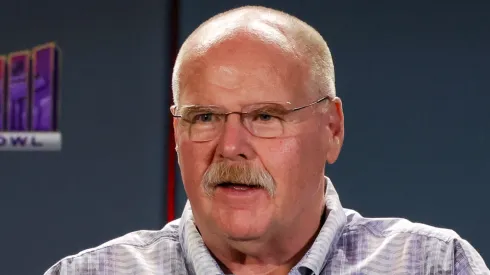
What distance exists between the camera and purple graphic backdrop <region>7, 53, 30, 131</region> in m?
2.24

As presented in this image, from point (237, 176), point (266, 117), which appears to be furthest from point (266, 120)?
point (237, 176)

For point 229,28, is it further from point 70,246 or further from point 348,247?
point 70,246

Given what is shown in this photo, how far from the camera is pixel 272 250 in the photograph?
140cm

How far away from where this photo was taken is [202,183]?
1.31 meters

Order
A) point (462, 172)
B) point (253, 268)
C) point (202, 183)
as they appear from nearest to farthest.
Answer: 1. point (202, 183)
2. point (253, 268)
3. point (462, 172)

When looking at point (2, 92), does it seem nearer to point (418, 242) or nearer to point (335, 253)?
point (335, 253)

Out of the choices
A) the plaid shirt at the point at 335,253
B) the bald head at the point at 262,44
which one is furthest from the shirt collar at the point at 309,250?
the bald head at the point at 262,44

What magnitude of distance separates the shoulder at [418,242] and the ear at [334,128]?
13cm

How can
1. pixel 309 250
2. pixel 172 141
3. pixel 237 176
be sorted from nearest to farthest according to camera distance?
pixel 237 176 < pixel 309 250 < pixel 172 141

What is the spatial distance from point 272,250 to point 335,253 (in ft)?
0.37

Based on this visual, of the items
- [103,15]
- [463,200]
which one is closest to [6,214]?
[103,15]

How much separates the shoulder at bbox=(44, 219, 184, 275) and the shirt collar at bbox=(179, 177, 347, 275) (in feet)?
0.09

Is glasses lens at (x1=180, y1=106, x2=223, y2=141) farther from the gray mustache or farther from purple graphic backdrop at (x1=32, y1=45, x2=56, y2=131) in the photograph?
purple graphic backdrop at (x1=32, y1=45, x2=56, y2=131)

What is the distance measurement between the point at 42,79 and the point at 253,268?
42.0 inches
